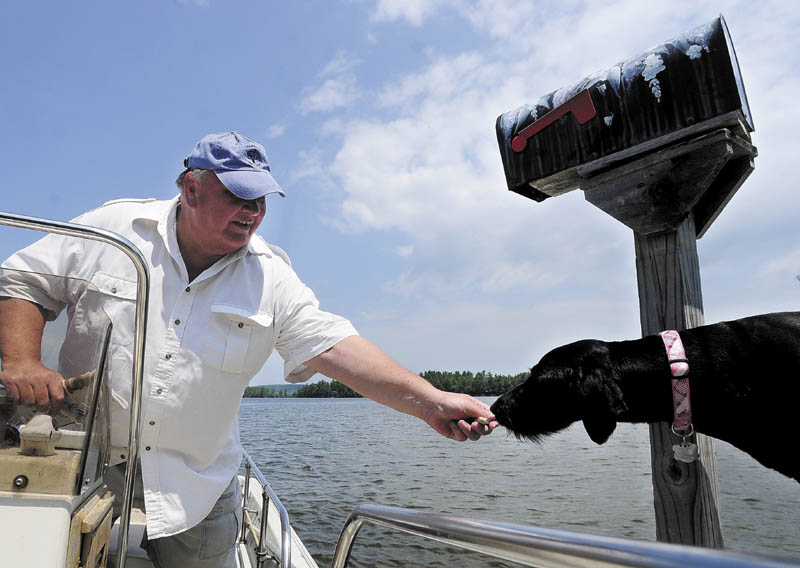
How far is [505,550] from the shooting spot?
2.68ft

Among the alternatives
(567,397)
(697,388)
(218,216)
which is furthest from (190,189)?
(697,388)

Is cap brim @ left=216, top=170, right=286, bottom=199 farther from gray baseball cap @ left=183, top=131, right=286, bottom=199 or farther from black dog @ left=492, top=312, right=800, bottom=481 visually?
black dog @ left=492, top=312, right=800, bottom=481

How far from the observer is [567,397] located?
2.35m

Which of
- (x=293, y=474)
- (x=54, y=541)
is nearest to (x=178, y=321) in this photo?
(x=54, y=541)

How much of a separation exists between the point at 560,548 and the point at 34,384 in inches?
48.3

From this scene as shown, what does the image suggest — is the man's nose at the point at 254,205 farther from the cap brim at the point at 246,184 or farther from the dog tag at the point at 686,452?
the dog tag at the point at 686,452

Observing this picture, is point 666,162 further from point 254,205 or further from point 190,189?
point 190,189

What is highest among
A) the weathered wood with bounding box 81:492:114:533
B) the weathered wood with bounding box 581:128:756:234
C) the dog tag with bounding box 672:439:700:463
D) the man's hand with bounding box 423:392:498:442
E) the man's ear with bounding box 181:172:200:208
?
the weathered wood with bounding box 581:128:756:234

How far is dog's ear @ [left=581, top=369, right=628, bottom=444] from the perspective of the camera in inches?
90.2

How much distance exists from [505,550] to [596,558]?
0.75 ft

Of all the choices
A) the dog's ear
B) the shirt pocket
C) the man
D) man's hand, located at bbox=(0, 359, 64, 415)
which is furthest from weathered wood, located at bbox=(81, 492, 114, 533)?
the dog's ear

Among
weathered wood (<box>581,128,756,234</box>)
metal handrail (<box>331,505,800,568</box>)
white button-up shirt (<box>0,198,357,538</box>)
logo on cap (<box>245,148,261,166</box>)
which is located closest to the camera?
metal handrail (<box>331,505,800,568</box>)

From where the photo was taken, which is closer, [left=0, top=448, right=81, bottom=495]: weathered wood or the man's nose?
[left=0, top=448, right=81, bottom=495]: weathered wood

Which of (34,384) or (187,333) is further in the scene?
(187,333)
